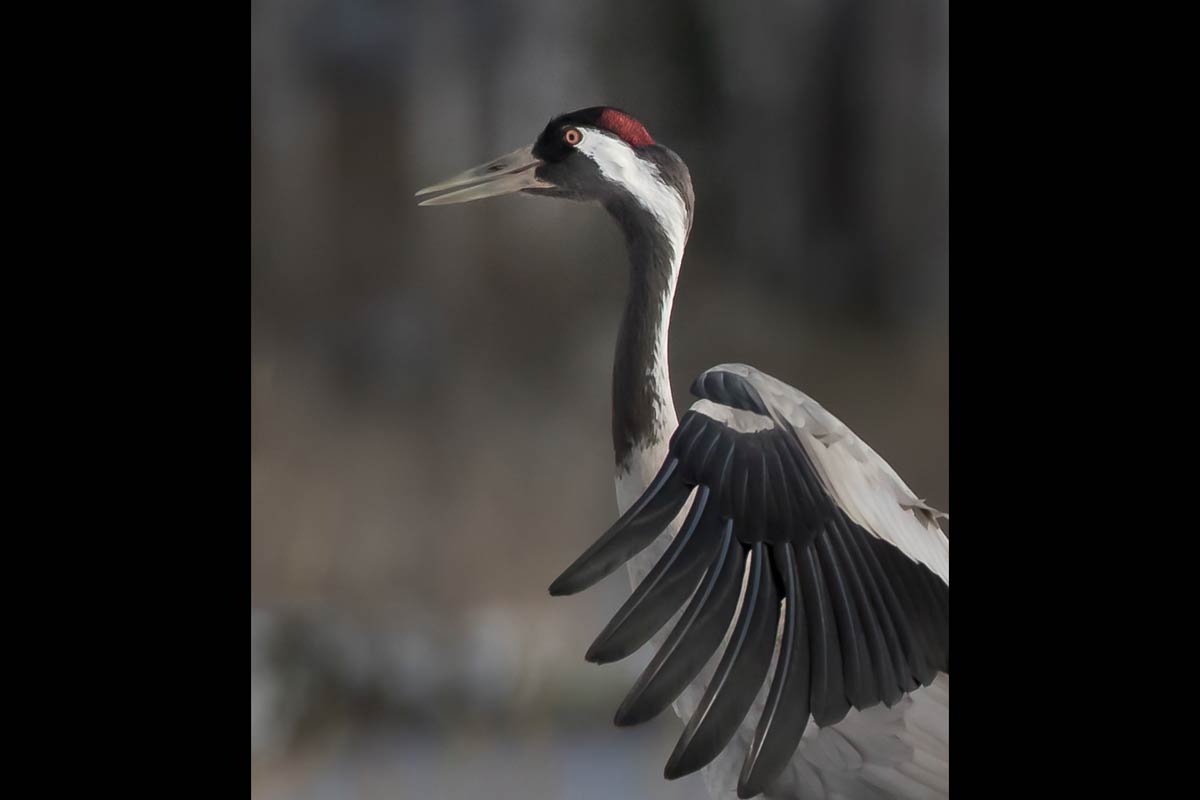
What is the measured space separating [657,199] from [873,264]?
1.16 feet

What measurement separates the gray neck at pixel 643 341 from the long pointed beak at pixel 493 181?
0.44ft

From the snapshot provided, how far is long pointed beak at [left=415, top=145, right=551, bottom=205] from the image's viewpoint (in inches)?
74.4

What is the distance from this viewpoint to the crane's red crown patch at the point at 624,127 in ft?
6.15

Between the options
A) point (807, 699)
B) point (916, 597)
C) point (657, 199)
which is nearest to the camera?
point (807, 699)

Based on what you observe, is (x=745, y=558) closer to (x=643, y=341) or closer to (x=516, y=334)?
(x=643, y=341)

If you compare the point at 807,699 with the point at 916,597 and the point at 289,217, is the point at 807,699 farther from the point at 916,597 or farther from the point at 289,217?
the point at 289,217

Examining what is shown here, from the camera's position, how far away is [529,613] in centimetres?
189

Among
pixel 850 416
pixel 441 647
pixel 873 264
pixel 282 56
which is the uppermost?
pixel 282 56

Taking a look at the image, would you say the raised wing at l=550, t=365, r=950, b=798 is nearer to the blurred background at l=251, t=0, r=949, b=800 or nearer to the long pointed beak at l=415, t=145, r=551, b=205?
the blurred background at l=251, t=0, r=949, b=800

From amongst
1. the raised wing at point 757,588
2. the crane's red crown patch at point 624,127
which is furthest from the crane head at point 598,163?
the raised wing at point 757,588

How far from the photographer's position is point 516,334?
1.91m

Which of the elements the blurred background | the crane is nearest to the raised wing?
the crane

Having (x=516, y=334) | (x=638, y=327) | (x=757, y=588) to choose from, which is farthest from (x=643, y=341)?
(x=757, y=588)

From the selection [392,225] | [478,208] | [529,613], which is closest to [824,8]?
[478,208]
